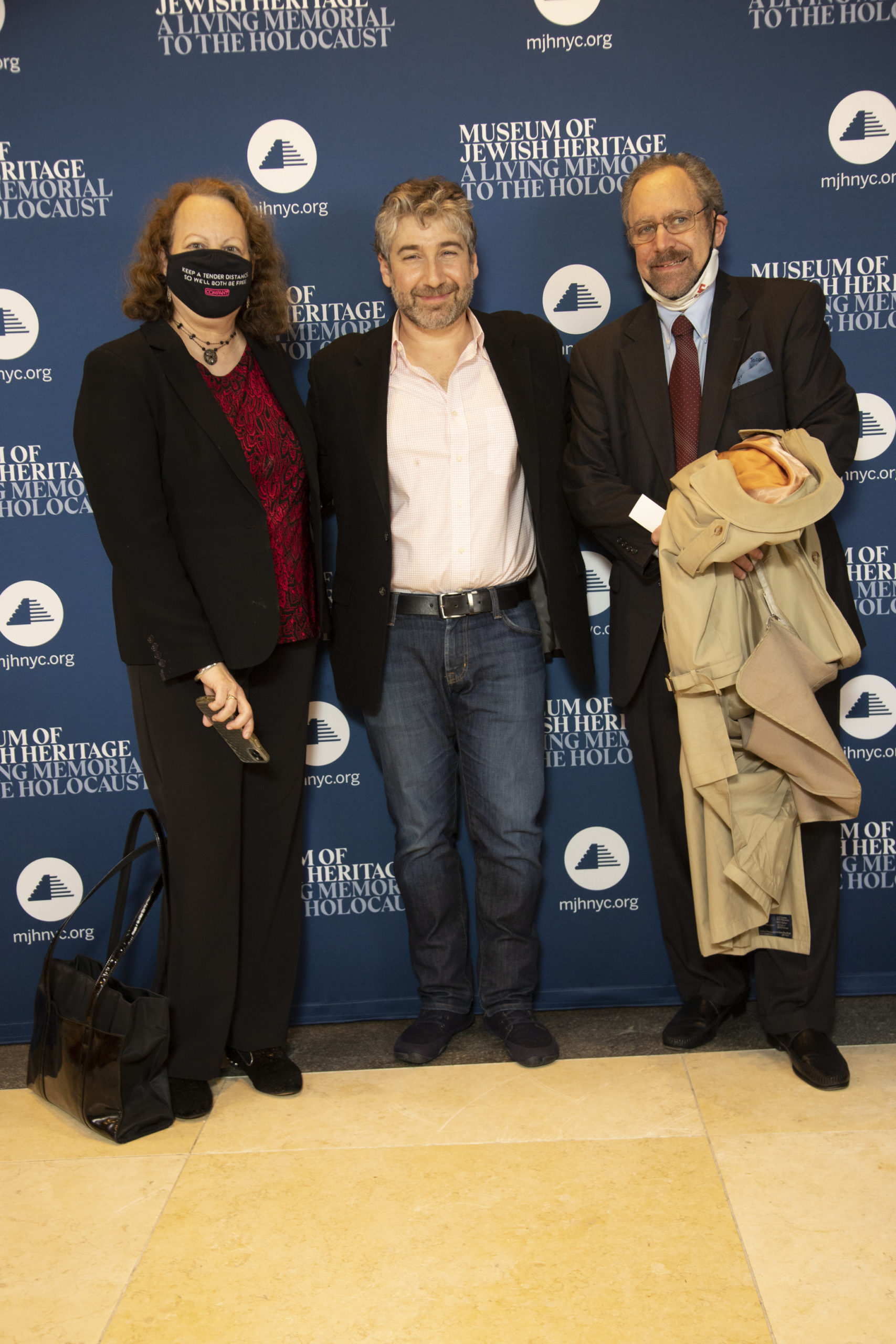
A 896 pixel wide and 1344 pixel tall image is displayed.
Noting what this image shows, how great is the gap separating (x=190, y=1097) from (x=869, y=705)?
76.9 inches

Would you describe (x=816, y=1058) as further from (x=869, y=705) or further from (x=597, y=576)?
(x=597, y=576)

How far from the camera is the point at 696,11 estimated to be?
2617 mm

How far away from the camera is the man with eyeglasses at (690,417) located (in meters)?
2.36

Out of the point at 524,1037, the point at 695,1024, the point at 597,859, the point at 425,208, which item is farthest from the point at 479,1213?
the point at 425,208

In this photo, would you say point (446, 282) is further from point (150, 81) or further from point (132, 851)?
point (132, 851)

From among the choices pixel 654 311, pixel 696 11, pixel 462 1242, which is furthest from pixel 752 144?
pixel 462 1242

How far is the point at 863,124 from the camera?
104 inches

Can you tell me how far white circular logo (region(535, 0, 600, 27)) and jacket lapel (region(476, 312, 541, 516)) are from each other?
81 centimetres

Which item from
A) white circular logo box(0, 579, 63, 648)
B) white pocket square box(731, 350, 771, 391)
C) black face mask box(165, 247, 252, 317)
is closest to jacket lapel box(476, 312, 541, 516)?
white pocket square box(731, 350, 771, 391)

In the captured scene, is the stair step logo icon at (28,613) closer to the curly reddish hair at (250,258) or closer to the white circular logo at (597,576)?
A: the curly reddish hair at (250,258)

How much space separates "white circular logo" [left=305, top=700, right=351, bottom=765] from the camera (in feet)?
9.39

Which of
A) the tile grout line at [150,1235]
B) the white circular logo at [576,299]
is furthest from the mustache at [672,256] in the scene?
the tile grout line at [150,1235]

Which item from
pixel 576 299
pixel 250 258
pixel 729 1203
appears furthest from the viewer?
pixel 576 299

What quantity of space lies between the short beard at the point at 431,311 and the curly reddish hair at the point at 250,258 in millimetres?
284
